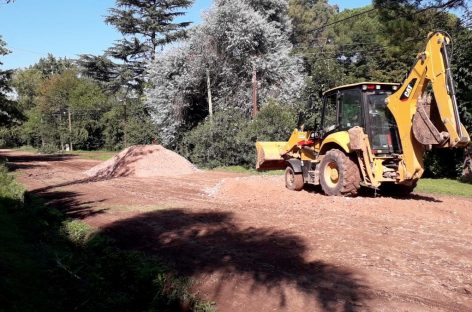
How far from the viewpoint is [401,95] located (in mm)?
9742

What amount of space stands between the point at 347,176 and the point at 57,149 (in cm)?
4310

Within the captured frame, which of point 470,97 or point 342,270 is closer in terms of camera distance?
point 342,270

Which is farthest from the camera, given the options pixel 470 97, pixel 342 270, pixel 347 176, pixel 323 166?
pixel 470 97

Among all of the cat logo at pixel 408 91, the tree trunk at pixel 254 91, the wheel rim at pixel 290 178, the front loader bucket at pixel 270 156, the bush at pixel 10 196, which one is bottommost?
the bush at pixel 10 196

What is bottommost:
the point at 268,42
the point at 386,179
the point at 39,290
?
the point at 39,290

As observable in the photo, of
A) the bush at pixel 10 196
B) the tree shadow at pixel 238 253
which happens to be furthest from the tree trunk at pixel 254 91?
the tree shadow at pixel 238 253

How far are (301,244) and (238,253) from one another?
105 centimetres

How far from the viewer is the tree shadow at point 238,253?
4968mm

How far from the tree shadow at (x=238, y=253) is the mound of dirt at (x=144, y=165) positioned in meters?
10.5

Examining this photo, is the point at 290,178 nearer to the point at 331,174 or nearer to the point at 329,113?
the point at 331,174

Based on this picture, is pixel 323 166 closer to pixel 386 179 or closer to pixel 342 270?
pixel 386 179

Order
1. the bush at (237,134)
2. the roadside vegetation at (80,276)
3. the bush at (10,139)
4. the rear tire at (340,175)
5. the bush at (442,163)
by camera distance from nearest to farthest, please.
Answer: the roadside vegetation at (80,276) → the rear tire at (340,175) → the bush at (442,163) → the bush at (237,134) → the bush at (10,139)

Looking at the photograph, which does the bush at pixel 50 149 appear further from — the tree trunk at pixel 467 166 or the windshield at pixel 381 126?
the windshield at pixel 381 126

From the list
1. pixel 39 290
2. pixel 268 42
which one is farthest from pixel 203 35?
pixel 39 290
